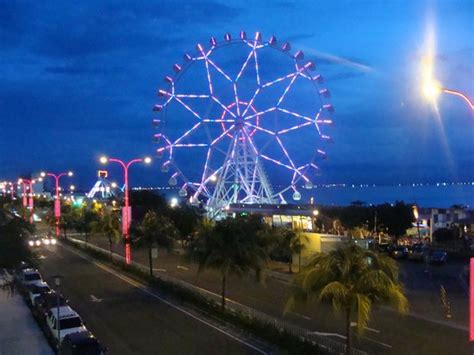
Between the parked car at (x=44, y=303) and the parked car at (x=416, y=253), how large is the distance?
89.8 feet

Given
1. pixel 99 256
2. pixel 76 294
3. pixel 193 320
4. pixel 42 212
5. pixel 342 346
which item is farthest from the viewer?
pixel 42 212

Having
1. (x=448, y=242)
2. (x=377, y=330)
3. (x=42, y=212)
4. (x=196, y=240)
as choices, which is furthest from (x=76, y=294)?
(x=42, y=212)

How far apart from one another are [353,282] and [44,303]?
1430cm

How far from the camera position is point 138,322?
78.5ft

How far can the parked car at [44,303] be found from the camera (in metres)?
23.8

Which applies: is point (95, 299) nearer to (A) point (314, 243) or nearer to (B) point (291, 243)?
(B) point (291, 243)

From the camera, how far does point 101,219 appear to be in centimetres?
4962

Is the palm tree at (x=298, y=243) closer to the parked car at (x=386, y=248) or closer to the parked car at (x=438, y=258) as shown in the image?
the parked car at (x=386, y=248)

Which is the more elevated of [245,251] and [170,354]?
[245,251]

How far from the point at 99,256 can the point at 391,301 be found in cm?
3429

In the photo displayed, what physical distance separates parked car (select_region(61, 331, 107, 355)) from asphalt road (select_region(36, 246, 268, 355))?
1981mm

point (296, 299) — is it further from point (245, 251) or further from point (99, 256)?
point (99, 256)

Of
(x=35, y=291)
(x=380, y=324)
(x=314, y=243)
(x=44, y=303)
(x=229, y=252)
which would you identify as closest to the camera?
(x=380, y=324)

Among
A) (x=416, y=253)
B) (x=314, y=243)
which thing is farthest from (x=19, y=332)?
(x=416, y=253)
